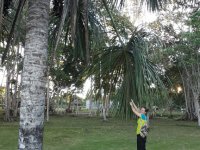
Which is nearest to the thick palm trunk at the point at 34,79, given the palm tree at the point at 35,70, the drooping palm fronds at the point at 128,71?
the palm tree at the point at 35,70

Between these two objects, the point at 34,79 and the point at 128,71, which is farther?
the point at 128,71

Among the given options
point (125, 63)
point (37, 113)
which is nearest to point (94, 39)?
point (125, 63)

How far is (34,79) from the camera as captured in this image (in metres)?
4.29

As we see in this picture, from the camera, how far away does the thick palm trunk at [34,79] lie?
420cm

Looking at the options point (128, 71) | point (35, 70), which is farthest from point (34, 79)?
point (128, 71)

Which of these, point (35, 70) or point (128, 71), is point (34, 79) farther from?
point (128, 71)

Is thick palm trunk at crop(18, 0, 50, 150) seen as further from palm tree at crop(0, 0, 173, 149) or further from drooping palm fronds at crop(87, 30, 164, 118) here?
drooping palm fronds at crop(87, 30, 164, 118)

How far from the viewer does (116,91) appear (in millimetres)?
4938

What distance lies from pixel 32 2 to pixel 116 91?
1.64 metres

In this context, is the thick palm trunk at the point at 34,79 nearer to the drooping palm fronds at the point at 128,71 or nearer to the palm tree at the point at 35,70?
the palm tree at the point at 35,70

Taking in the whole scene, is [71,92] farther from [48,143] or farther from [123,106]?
[123,106]

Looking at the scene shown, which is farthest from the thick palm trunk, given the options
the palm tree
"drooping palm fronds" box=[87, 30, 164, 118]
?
"drooping palm fronds" box=[87, 30, 164, 118]

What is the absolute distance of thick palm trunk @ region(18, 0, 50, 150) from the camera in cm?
420

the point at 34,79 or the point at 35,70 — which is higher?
the point at 35,70
